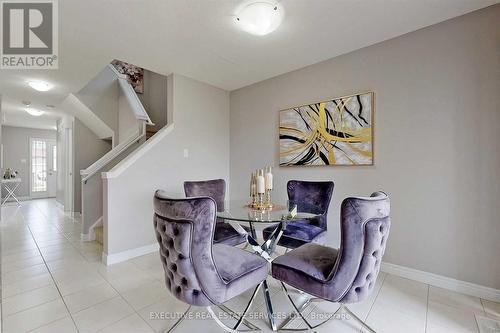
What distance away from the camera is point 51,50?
2729 mm

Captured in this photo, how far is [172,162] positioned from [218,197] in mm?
970

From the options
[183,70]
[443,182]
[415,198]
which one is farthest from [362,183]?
[183,70]

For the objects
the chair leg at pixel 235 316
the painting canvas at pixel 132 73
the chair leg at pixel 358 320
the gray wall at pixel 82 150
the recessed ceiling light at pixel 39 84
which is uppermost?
the painting canvas at pixel 132 73

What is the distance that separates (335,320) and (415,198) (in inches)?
56.8

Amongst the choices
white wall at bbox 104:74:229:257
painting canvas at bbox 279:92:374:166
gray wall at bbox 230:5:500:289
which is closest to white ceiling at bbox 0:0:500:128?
gray wall at bbox 230:5:500:289

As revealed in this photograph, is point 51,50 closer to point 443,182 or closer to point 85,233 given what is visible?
point 85,233

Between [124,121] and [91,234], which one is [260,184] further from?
[124,121]

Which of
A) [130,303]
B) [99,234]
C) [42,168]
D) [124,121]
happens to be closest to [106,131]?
[124,121]

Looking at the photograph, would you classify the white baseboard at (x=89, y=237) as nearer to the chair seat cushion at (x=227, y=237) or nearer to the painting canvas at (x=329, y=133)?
the chair seat cushion at (x=227, y=237)

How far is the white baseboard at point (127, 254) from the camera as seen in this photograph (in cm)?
270

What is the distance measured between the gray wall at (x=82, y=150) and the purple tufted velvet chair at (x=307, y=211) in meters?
4.85

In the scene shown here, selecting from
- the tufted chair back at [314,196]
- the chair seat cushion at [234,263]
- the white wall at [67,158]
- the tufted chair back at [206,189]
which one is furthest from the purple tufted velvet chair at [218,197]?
the white wall at [67,158]

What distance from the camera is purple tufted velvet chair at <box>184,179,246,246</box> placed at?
2207 millimetres

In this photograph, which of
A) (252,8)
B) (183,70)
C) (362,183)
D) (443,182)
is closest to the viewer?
(252,8)
